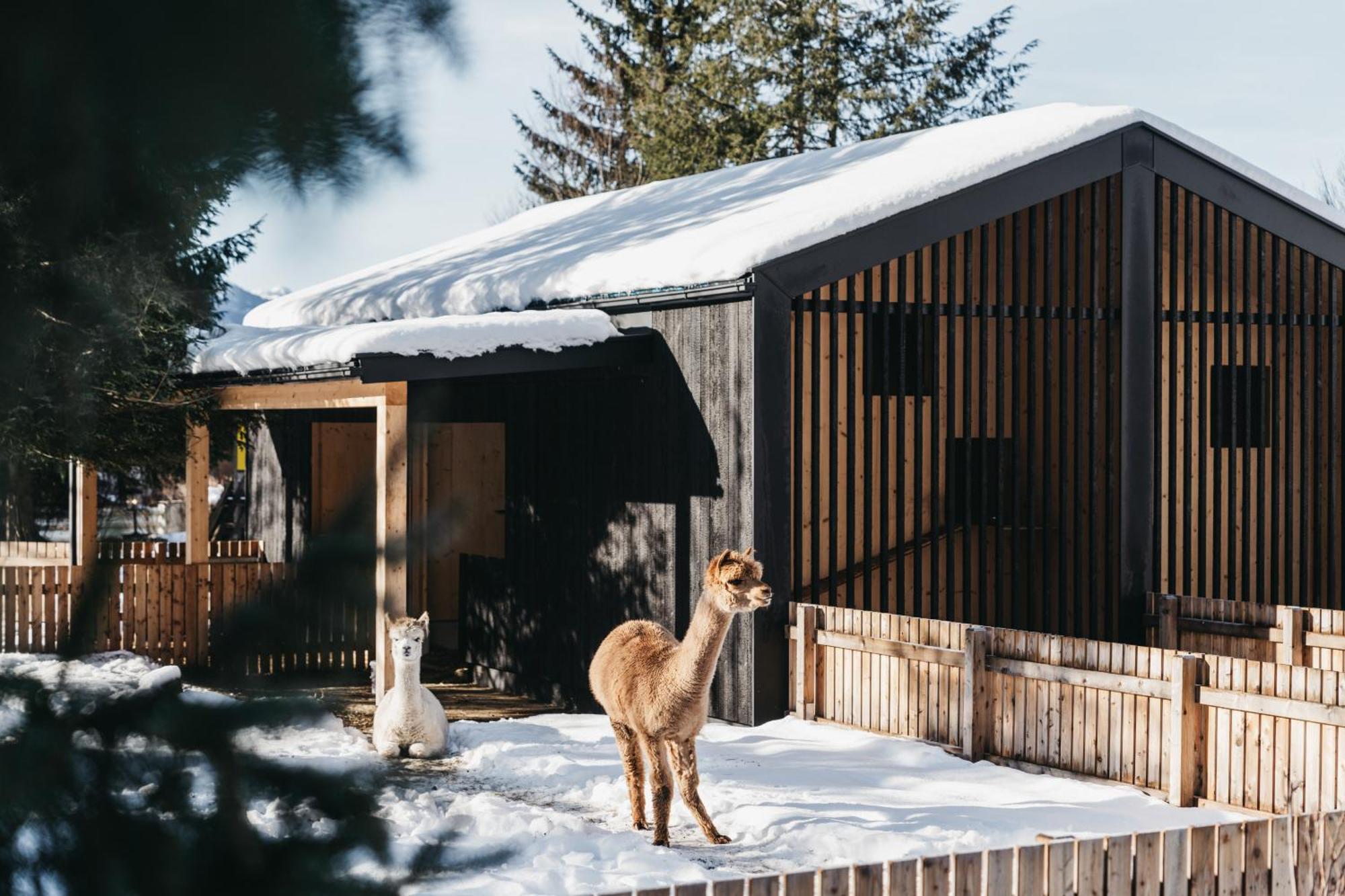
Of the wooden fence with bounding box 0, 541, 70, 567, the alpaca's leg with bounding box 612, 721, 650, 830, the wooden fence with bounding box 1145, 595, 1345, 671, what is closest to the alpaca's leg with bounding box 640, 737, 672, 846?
the alpaca's leg with bounding box 612, 721, 650, 830

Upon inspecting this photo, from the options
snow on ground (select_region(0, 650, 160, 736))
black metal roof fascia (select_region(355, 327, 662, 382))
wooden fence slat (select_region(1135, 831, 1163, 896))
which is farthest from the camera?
black metal roof fascia (select_region(355, 327, 662, 382))

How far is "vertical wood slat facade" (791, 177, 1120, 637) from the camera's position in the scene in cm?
1330

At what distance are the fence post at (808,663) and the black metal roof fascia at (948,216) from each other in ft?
9.18

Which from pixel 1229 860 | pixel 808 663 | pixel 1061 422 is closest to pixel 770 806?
pixel 808 663

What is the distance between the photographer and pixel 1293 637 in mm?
12281

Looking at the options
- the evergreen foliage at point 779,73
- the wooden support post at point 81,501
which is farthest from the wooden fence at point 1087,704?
the evergreen foliage at point 779,73

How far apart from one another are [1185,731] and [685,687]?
337 cm

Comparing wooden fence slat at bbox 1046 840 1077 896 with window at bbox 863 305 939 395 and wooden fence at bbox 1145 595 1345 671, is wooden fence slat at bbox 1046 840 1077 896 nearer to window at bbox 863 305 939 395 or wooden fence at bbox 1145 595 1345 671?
wooden fence at bbox 1145 595 1345 671

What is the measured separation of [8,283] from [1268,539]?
16.1m

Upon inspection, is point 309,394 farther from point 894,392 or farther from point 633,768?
point 633,768

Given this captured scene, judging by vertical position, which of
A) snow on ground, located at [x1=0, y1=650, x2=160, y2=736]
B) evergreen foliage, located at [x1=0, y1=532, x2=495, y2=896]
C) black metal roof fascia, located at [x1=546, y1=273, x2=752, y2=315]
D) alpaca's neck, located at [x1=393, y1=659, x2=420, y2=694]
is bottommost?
alpaca's neck, located at [x1=393, y1=659, x2=420, y2=694]

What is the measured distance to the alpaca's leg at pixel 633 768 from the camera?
29.7ft

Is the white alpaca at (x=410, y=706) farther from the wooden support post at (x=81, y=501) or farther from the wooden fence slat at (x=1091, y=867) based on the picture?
the wooden fence slat at (x=1091, y=867)

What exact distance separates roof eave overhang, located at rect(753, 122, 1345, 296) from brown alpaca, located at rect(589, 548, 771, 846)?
440 centimetres
